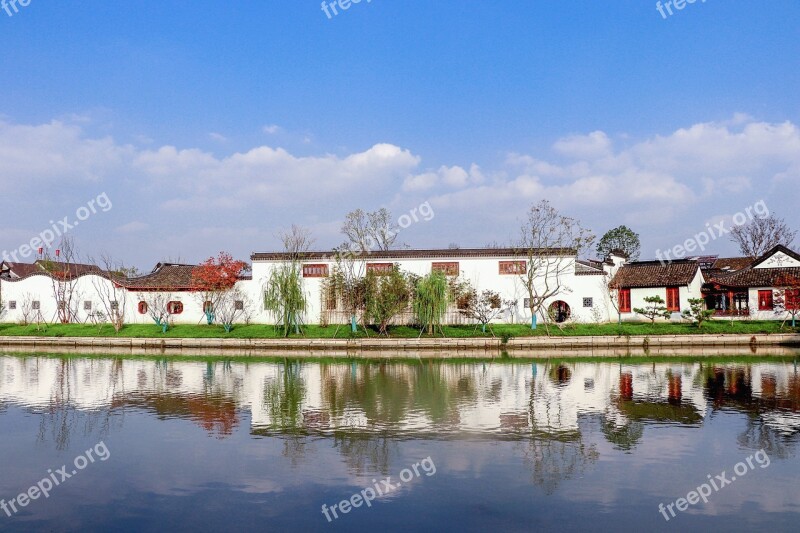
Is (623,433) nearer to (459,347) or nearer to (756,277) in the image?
(459,347)

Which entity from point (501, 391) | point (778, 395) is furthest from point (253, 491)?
point (778, 395)

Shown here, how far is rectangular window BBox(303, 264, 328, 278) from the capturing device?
31.2 metres

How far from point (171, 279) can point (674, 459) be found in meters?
28.5

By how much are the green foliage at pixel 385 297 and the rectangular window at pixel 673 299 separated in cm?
1197

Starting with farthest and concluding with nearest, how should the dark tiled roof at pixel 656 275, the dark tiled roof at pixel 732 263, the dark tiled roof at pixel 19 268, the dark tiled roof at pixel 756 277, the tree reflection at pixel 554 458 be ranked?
the dark tiled roof at pixel 19 268
the dark tiled roof at pixel 732 263
the dark tiled roof at pixel 656 275
the dark tiled roof at pixel 756 277
the tree reflection at pixel 554 458

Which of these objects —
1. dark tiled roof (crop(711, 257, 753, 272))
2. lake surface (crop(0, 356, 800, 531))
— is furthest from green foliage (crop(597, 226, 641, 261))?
lake surface (crop(0, 356, 800, 531))

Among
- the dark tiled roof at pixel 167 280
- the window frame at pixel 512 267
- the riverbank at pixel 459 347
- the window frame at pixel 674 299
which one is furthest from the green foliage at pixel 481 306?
the dark tiled roof at pixel 167 280

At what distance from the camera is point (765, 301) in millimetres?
29438

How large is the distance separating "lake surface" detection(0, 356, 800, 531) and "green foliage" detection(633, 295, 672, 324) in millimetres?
11896

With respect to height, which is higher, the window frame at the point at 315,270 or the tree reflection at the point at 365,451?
the window frame at the point at 315,270

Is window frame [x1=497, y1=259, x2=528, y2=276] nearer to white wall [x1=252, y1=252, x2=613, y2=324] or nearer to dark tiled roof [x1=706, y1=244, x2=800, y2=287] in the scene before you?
white wall [x1=252, y1=252, x2=613, y2=324]

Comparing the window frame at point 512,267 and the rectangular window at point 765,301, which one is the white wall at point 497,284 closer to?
the window frame at point 512,267

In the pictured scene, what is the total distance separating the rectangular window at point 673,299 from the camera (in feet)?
98.1

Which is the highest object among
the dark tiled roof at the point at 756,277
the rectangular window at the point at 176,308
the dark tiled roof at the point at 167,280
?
the dark tiled roof at the point at 167,280
